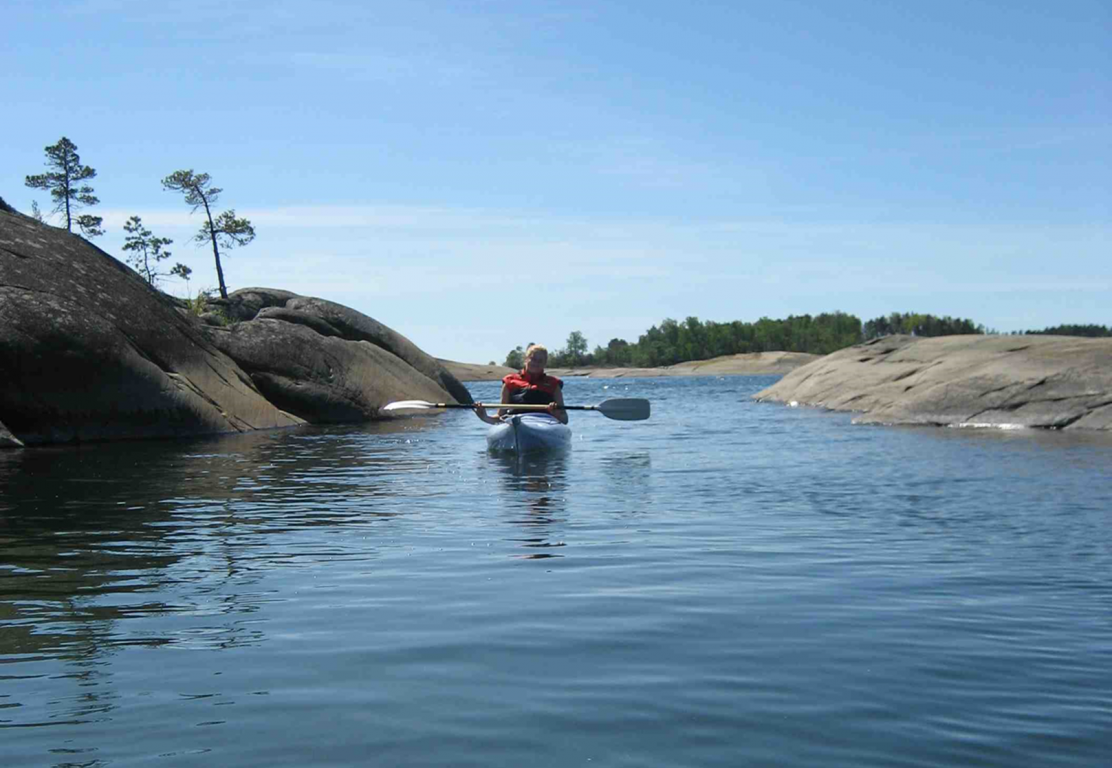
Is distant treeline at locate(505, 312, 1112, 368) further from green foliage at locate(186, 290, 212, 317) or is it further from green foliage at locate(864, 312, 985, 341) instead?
green foliage at locate(186, 290, 212, 317)

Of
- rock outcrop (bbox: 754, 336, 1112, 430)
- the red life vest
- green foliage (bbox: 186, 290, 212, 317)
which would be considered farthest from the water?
green foliage (bbox: 186, 290, 212, 317)

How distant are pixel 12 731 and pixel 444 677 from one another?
5.40 ft

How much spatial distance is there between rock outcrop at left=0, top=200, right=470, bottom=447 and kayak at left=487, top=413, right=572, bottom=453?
778cm

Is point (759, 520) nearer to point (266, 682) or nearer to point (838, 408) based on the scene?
point (266, 682)

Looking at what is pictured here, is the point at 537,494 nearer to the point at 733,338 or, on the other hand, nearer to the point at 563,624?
the point at 563,624

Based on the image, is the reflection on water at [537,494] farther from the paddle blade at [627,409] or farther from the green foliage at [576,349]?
the green foliage at [576,349]

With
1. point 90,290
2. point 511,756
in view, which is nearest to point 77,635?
point 511,756

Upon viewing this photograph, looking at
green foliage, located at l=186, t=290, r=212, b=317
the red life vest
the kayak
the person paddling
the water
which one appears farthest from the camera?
green foliage, located at l=186, t=290, r=212, b=317

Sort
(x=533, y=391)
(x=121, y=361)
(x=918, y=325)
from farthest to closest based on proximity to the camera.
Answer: (x=918, y=325), (x=121, y=361), (x=533, y=391)

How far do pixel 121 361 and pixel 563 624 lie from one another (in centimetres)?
1671

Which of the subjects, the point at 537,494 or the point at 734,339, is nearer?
the point at 537,494

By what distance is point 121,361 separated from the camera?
20234 mm

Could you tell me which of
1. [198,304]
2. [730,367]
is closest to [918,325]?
[730,367]

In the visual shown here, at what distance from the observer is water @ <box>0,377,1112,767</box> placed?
155 inches
